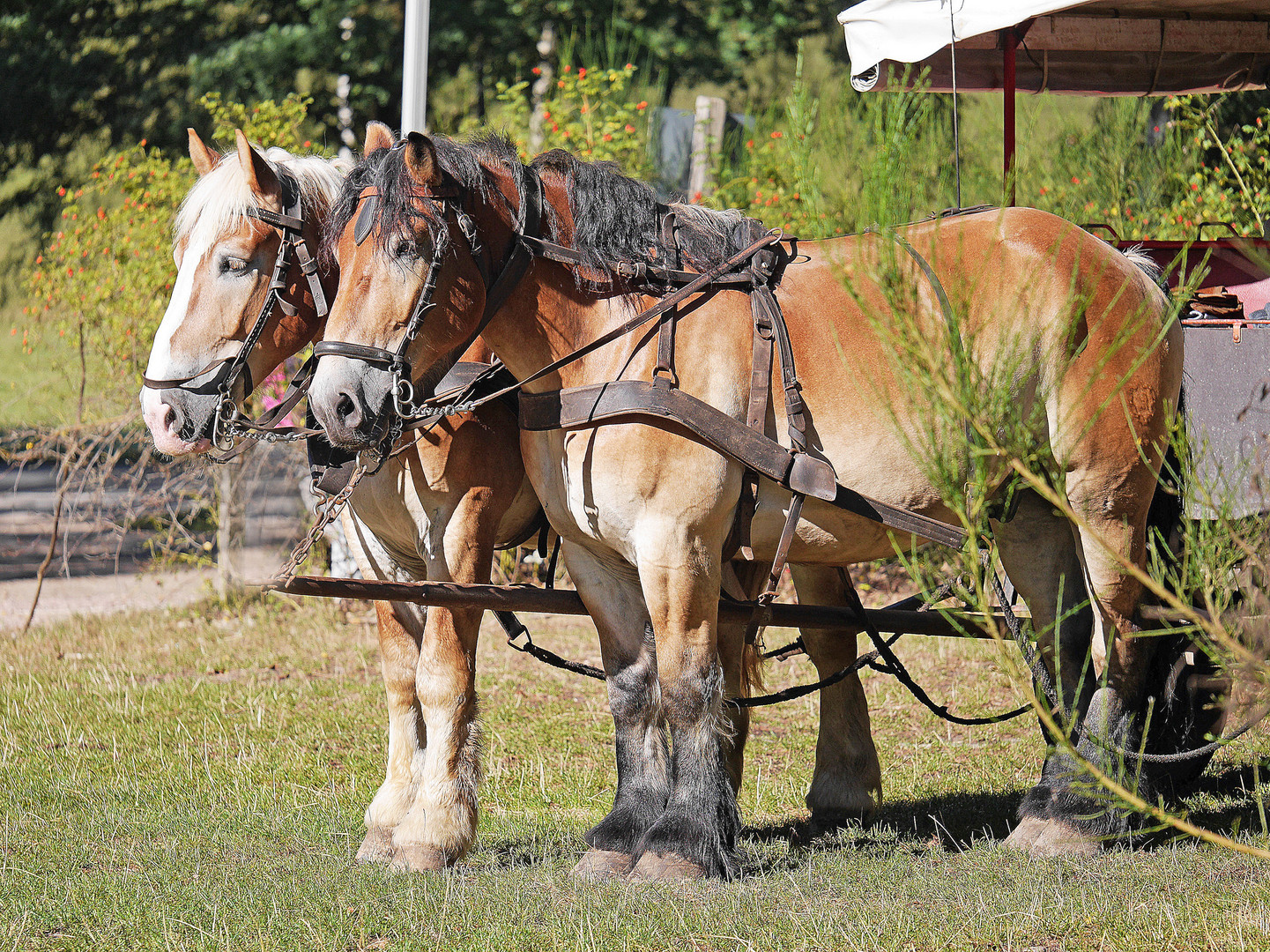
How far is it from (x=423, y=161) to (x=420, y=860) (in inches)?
80.2

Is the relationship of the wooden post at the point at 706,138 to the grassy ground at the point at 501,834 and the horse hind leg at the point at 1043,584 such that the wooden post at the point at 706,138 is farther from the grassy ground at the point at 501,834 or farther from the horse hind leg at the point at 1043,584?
the horse hind leg at the point at 1043,584

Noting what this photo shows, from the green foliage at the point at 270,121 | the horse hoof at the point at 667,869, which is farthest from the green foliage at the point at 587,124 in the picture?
Answer: the horse hoof at the point at 667,869

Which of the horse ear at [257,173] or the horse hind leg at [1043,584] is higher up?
the horse ear at [257,173]

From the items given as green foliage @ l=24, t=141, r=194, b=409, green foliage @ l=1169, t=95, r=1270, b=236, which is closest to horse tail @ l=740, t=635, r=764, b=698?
green foliage @ l=1169, t=95, r=1270, b=236

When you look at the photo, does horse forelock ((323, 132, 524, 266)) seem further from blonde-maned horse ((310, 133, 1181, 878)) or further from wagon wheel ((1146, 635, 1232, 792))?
wagon wheel ((1146, 635, 1232, 792))

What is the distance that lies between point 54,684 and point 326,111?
1062 centimetres

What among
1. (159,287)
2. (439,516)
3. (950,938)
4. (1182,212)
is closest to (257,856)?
(439,516)

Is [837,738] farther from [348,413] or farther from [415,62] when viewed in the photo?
[415,62]

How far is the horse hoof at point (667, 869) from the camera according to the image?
11.5 ft

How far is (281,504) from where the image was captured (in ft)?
27.1

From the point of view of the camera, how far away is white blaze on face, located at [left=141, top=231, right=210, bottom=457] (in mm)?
3611

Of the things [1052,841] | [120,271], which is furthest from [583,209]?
[120,271]

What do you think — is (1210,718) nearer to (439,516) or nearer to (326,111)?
(439,516)

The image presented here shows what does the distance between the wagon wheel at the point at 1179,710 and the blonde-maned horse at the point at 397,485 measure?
6.56ft
